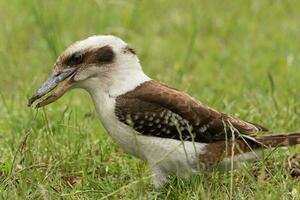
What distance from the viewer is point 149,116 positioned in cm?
568

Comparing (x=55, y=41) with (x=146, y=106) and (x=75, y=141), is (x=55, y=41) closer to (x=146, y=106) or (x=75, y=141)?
(x=75, y=141)

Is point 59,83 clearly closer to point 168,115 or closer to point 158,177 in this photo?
point 168,115

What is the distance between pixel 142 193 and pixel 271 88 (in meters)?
2.77

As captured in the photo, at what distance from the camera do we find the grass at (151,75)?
5711 mm

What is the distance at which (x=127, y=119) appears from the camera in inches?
220

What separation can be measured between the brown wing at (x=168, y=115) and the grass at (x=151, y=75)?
0.29 metres

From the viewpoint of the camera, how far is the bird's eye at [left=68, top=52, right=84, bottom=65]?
5758 mm

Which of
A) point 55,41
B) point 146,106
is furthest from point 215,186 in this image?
point 55,41

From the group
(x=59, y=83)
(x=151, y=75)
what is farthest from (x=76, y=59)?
(x=151, y=75)

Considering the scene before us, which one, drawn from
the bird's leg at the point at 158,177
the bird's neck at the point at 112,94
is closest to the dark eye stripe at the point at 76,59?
the bird's neck at the point at 112,94

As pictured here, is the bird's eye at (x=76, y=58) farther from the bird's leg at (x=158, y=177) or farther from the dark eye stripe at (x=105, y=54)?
the bird's leg at (x=158, y=177)

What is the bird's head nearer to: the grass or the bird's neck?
the bird's neck

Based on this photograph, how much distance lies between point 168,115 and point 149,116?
0.12 meters

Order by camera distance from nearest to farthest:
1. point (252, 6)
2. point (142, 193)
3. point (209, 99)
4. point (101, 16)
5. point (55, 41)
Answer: point (142, 193) → point (209, 99) → point (55, 41) → point (101, 16) → point (252, 6)
